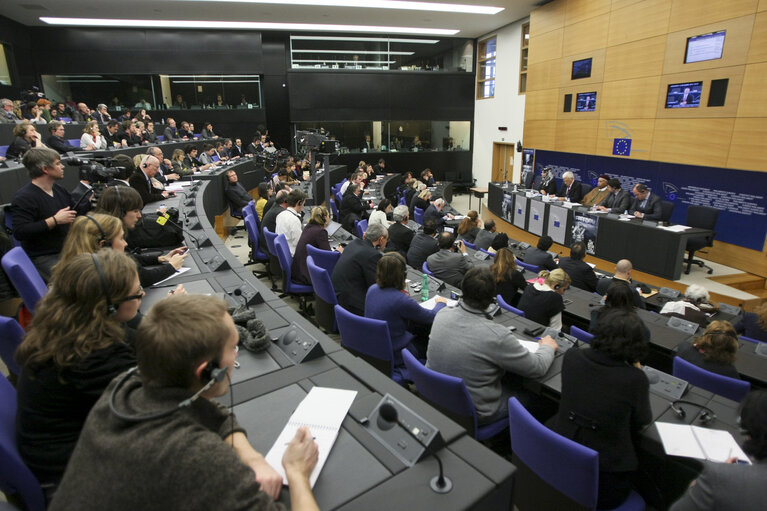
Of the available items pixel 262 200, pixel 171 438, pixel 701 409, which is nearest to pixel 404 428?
pixel 171 438

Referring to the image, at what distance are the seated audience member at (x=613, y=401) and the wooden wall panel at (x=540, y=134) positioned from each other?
10.6 metres

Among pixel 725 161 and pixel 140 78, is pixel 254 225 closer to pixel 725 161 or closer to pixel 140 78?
pixel 725 161

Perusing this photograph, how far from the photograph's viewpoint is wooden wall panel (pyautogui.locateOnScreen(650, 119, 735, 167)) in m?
7.25

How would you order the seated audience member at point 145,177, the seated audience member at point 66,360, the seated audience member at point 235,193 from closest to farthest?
the seated audience member at point 66,360 → the seated audience member at point 145,177 → the seated audience member at point 235,193

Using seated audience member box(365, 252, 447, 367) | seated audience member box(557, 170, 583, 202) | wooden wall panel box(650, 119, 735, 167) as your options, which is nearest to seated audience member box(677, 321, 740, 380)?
seated audience member box(365, 252, 447, 367)

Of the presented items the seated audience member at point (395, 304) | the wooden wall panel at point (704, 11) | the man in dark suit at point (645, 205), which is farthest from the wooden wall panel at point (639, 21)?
the seated audience member at point (395, 304)

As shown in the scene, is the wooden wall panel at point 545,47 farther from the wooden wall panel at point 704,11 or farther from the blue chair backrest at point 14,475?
the blue chair backrest at point 14,475

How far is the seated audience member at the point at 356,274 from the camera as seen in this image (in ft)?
12.0

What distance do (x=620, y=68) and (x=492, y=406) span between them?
945cm

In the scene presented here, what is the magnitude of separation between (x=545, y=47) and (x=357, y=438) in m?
12.5

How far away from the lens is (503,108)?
13867mm

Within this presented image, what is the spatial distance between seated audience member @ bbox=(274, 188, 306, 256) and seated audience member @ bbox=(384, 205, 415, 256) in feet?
4.28

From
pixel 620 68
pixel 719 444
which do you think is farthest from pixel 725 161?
pixel 719 444

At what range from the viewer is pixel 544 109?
1164 cm
